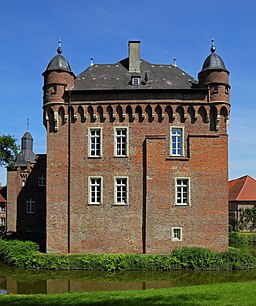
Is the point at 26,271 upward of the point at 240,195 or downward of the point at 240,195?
downward

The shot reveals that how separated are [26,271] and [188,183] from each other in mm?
10341

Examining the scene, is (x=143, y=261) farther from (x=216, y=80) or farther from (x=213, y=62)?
(x=213, y=62)

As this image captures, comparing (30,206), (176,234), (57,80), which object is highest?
(57,80)

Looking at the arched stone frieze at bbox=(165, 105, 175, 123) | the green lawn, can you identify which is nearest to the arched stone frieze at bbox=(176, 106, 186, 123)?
the arched stone frieze at bbox=(165, 105, 175, 123)

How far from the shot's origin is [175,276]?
1977 centimetres

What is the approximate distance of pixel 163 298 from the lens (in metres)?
11.5

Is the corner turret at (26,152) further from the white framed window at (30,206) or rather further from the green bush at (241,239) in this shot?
the green bush at (241,239)

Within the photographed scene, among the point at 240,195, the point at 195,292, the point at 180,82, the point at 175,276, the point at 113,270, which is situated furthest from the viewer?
the point at 240,195

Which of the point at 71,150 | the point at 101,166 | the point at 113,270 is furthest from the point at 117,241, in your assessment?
the point at 71,150

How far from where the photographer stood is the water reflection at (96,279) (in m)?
16.8

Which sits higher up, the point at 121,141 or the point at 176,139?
the point at 176,139

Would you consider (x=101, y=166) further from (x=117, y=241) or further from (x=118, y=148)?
(x=117, y=241)

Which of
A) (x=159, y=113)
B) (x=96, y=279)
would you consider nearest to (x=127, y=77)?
(x=159, y=113)

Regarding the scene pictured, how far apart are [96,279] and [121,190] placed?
21.5 ft
